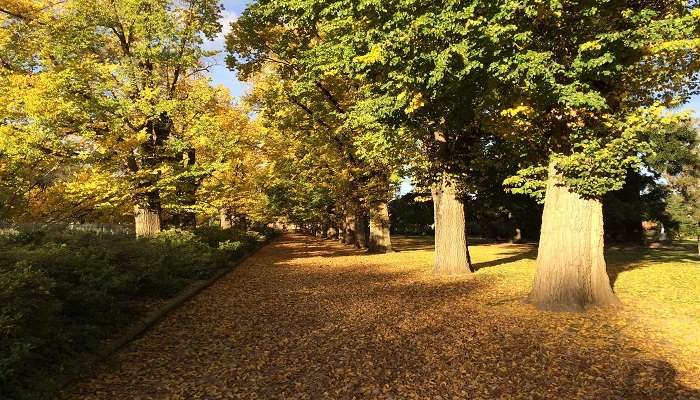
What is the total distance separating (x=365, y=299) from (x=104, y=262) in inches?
228

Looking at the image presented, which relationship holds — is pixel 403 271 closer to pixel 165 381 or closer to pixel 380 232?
pixel 380 232

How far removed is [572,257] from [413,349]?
425cm

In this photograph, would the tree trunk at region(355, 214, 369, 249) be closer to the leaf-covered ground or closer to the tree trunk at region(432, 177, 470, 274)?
the tree trunk at region(432, 177, 470, 274)

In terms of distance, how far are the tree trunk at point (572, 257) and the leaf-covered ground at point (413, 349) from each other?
45 cm

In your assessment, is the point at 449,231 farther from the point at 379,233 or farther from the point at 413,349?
the point at 379,233

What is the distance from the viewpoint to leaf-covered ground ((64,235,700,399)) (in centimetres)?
546

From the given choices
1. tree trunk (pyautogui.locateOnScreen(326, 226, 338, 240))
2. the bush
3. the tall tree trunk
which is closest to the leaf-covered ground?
the bush

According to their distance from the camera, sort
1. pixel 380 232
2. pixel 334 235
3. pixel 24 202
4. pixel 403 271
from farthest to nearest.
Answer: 1. pixel 334 235
2. pixel 380 232
3. pixel 24 202
4. pixel 403 271

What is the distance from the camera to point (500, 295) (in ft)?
36.2

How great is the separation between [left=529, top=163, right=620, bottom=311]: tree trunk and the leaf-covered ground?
0.45 m

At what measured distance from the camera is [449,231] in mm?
14469

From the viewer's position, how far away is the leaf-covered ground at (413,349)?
5461 millimetres

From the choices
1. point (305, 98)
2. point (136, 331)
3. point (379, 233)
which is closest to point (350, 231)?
point (379, 233)

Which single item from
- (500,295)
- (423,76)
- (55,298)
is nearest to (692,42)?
(423,76)
